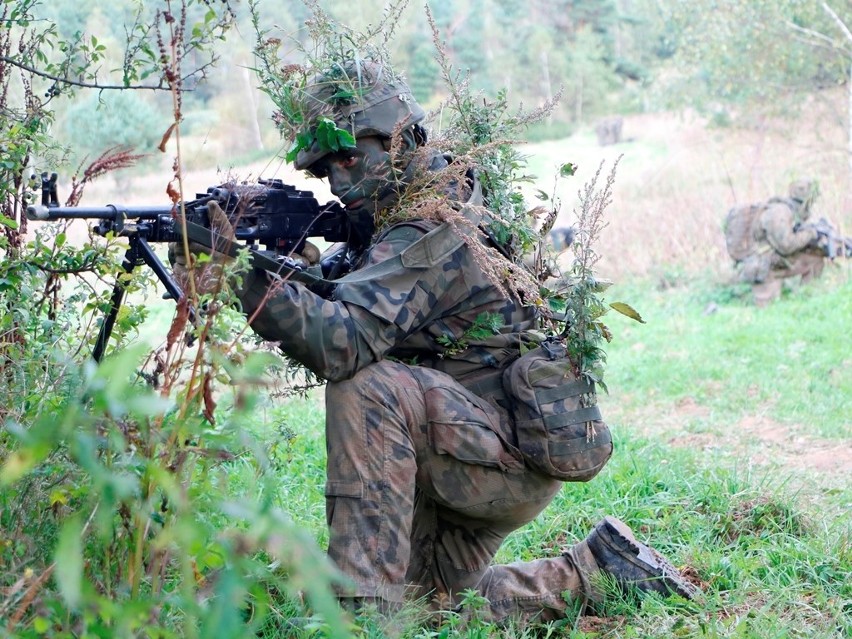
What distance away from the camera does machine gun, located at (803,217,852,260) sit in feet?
34.3

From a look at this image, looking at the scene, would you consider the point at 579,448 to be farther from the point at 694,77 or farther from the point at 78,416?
the point at 694,77

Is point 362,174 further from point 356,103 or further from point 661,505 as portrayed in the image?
point 661,505

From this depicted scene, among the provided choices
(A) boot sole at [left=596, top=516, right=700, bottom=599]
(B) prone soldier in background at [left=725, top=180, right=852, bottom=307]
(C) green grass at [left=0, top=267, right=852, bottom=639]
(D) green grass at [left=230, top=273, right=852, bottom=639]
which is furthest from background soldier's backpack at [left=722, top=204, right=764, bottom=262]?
(A) boot sole at [left=596, top=516, right=700, bottom=599]

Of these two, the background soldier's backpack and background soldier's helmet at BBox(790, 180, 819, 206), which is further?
the background soldier's backpack

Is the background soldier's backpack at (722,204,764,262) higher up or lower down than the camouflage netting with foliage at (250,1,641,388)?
lower down

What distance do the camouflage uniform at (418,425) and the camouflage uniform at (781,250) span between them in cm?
763

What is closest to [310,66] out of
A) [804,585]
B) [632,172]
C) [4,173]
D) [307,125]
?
[307,125]

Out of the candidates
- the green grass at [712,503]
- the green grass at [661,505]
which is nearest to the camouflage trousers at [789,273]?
the green grass at [661,505]

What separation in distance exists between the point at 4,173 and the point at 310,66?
1.06 meters

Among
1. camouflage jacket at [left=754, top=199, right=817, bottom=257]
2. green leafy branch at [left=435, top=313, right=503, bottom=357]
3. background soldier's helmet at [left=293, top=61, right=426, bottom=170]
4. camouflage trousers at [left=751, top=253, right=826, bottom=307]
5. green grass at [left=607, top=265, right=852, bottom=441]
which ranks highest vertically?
background soldier's helmet at [left=293, top=61, right=426, bottom=170]

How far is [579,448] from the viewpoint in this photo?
3.22 meters

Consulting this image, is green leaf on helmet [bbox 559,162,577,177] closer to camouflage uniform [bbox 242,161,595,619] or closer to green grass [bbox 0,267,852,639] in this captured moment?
camouflage uniform [bbox 242,161,595,619]

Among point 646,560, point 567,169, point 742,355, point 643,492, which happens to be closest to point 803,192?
point 742,355

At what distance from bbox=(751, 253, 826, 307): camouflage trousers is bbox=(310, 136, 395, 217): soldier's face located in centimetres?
784
